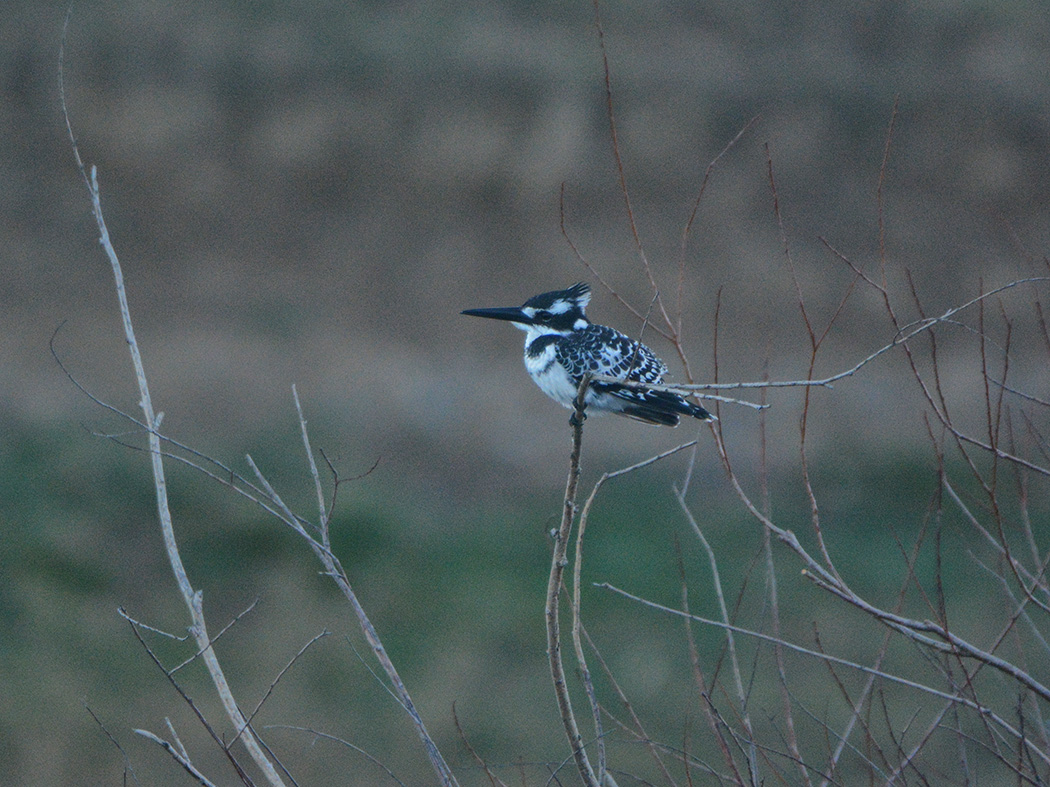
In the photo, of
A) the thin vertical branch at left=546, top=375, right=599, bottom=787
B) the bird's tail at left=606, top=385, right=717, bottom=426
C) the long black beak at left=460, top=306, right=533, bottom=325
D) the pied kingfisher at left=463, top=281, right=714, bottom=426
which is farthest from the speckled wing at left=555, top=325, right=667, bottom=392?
the thin vertical branch at left=546, top=375, right=599, bottom=787

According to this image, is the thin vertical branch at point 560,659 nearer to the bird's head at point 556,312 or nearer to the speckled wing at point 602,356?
the speckled wing at point 602,356

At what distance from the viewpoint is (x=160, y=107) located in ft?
44.9

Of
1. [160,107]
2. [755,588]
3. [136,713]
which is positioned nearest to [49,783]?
[136,713]

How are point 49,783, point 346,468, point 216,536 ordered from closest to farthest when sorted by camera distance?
point 49,783 < point 216,536 < point 346,468

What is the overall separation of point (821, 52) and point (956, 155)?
2308mm

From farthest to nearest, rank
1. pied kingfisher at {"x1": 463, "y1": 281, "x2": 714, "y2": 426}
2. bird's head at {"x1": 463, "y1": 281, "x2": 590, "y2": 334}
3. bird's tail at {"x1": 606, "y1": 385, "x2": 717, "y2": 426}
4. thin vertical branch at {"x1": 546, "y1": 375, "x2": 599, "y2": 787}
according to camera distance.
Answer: bird's head at {"x1": 463, "y1": 281, "x2": 590, "y2": 334} < pied kingfisher at {"x1": 463, "y1": 281, "x2": 714, "y2": 426} < bird's tail at {"x1": 606, "y1": 385, "x2": 717, "y2": 426} < thin vertical branch at {"x1": 546, "y1": 375, "x2": 599, "y2": 787}

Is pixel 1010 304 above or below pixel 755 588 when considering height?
above

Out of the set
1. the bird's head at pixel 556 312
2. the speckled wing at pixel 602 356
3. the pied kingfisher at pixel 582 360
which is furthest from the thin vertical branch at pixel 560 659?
the bird's head at pixel 556 312

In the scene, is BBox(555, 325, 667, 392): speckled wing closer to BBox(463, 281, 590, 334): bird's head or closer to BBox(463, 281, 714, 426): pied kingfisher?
BBox(463, 281, 714, 426): pied kingfisher

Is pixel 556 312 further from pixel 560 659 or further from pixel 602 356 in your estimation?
pixel 560 659

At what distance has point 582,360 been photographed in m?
4.38

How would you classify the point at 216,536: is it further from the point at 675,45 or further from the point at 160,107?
the point at 675,45

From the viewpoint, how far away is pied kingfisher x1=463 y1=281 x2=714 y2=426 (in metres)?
4.16

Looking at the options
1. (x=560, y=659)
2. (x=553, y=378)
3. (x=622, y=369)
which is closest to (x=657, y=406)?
(x=622, y=369)
